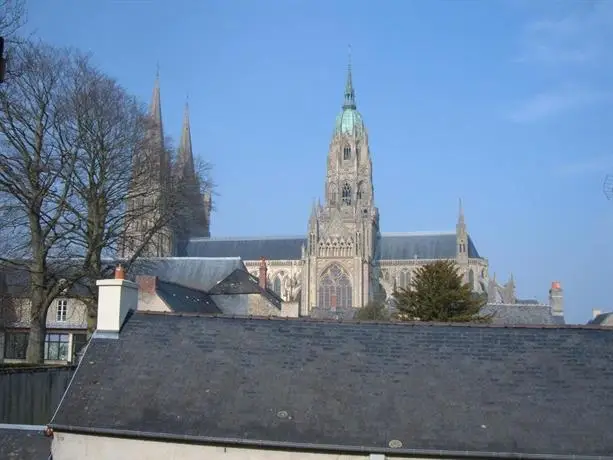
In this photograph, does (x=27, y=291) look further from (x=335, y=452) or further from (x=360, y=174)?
(x=360, y=174)

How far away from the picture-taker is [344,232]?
285 feet

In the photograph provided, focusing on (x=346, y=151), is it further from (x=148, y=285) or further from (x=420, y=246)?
(x=148, y=285)

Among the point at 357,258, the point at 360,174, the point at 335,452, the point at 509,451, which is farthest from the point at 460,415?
the point at 360,174

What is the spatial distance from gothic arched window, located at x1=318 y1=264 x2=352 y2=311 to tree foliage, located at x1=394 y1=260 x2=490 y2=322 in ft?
172

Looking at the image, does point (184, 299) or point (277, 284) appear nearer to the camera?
point (184, 299)

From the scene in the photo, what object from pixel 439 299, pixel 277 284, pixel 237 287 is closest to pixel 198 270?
pixel 237 287

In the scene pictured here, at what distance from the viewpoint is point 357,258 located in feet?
278

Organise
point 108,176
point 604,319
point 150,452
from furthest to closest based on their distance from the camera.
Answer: point 604,319
point 108,176
point 150,452

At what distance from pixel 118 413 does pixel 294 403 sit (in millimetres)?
2900

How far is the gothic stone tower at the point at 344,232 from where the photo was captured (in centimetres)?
8419

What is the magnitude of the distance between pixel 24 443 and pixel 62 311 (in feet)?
101

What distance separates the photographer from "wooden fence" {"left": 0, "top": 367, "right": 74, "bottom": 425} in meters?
16.6

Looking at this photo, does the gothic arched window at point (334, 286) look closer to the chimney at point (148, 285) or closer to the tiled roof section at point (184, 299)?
the tiled roof section at point (184, 299)

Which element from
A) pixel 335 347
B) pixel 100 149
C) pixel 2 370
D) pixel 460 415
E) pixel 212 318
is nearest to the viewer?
pixel 460 415
